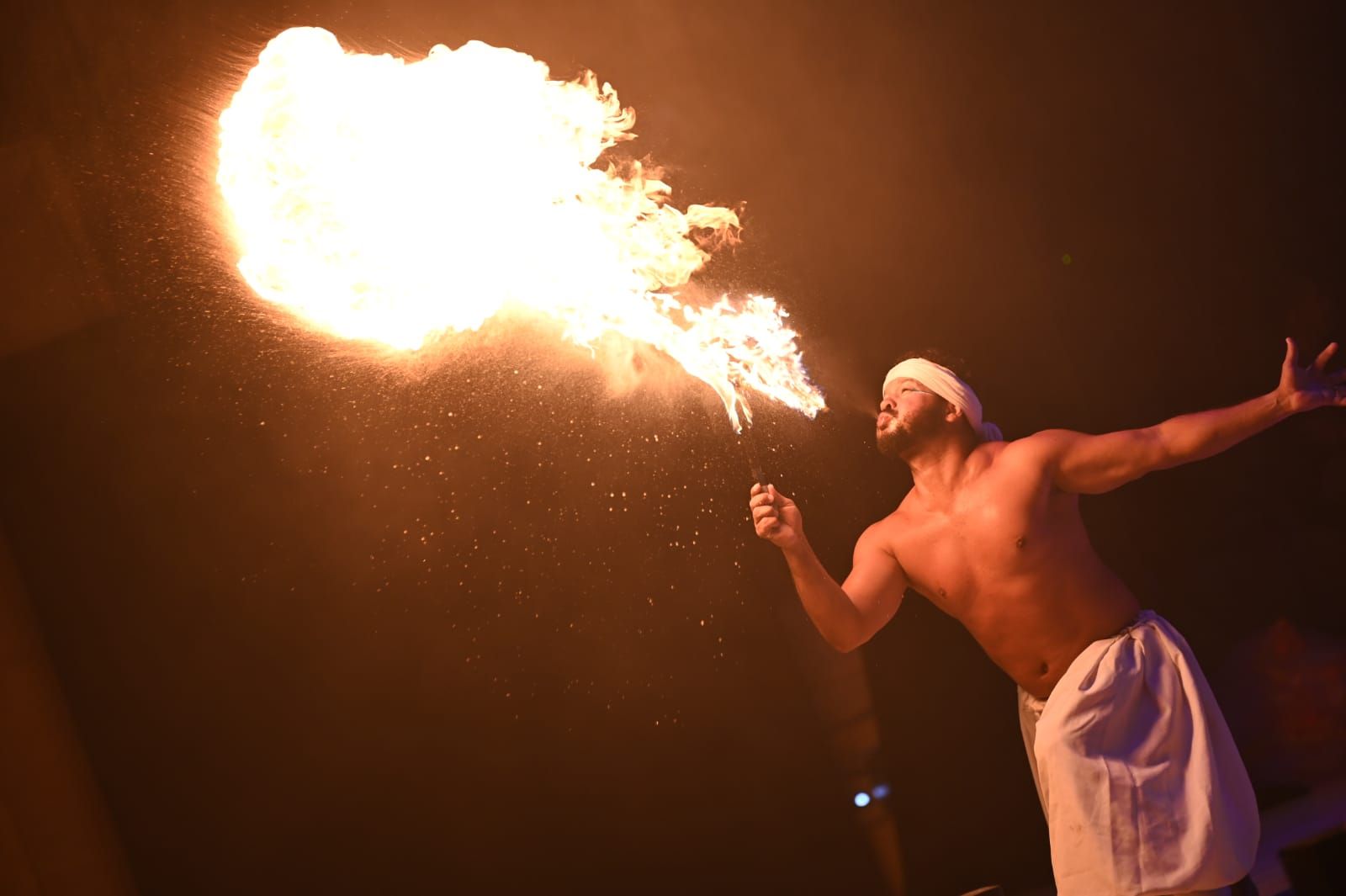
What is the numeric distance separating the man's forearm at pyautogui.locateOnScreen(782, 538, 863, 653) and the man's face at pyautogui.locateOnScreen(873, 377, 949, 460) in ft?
1.93

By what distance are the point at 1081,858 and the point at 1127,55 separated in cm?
336

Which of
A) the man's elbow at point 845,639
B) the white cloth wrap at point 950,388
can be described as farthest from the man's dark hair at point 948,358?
the man's elbow at point 845,639

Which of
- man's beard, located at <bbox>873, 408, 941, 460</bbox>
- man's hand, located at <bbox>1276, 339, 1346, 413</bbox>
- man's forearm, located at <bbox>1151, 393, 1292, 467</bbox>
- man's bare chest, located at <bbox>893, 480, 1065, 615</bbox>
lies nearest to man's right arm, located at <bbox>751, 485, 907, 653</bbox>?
man's bare chest, located at <bbox>893, 480, 1065, 615</bbox>

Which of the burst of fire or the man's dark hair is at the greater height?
the burst of fire

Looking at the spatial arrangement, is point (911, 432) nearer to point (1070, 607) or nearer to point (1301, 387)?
point (1070, 607)

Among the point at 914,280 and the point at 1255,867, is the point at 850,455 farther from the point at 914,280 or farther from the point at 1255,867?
the point at 1255,867

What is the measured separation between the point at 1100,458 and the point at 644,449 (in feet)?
5.95

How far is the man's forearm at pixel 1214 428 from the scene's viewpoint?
3.29 metres

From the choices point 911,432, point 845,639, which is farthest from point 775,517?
point 911,432

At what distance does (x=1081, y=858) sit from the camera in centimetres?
302

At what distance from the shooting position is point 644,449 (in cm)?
397

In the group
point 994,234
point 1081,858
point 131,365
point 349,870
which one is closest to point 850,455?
point 994,234

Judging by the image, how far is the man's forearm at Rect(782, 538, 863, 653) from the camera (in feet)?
11.0

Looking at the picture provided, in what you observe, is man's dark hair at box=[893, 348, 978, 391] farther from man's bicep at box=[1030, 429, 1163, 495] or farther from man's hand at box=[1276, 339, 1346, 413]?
man's hand at box=[1276, 339, 1346, 413]
